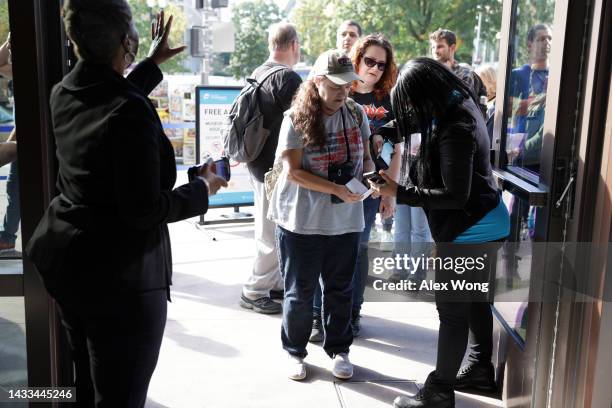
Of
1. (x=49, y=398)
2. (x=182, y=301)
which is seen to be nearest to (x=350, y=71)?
(x=49, y=398)

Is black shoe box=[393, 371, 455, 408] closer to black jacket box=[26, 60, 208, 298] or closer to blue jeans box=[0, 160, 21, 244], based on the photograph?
black jacket box=[26, 60, 208, 298]

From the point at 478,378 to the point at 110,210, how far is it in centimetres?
218

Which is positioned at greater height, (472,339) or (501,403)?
(472,339)

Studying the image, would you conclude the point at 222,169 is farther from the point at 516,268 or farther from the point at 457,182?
the point at 516,268

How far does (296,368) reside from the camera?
3.30 m

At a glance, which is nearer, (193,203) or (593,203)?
(193,203)

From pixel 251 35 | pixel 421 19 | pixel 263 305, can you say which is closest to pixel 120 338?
pixel 263 305

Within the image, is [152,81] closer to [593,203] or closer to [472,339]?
[593,203]

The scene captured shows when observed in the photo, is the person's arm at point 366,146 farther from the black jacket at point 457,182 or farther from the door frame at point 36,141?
the door frame at point 36,141

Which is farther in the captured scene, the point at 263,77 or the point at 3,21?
the point at 263,77

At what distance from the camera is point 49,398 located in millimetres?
2439

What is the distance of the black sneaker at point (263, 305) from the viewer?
4.30 meters

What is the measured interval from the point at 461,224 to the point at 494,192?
0.67 feet

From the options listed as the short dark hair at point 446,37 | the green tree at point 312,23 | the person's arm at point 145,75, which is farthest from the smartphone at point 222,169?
the green tree at point 312,23
